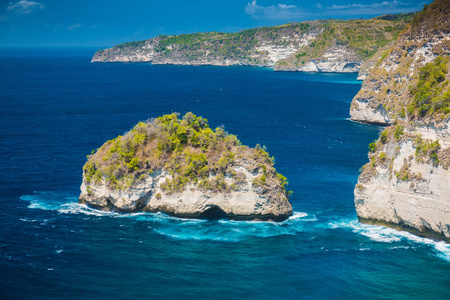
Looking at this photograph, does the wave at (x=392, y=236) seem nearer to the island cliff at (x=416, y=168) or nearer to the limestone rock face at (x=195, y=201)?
the island cliff at (x=416, y=168)

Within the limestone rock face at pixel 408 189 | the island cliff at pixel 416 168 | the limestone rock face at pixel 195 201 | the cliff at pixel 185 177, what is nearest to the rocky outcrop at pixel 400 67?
the island cliff at pixel 416 168

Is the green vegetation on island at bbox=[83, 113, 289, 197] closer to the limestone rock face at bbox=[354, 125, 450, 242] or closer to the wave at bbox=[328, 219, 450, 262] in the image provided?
the wave at bbox=[328, 219, 450, 262]

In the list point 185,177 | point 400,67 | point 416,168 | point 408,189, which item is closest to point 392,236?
point 408,189

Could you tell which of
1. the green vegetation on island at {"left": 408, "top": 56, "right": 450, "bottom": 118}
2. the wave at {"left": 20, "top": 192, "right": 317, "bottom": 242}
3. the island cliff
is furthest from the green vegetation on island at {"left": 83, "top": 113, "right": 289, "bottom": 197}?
the green vegetation on island at {"left": 408, "top": 56, "right": 450, "bottom": 118}

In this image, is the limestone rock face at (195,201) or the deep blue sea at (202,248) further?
the limestone rock face at (195,201)

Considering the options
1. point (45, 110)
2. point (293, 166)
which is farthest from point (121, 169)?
point (45, 110)

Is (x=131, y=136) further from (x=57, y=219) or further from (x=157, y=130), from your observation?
(x=57, y=219)
